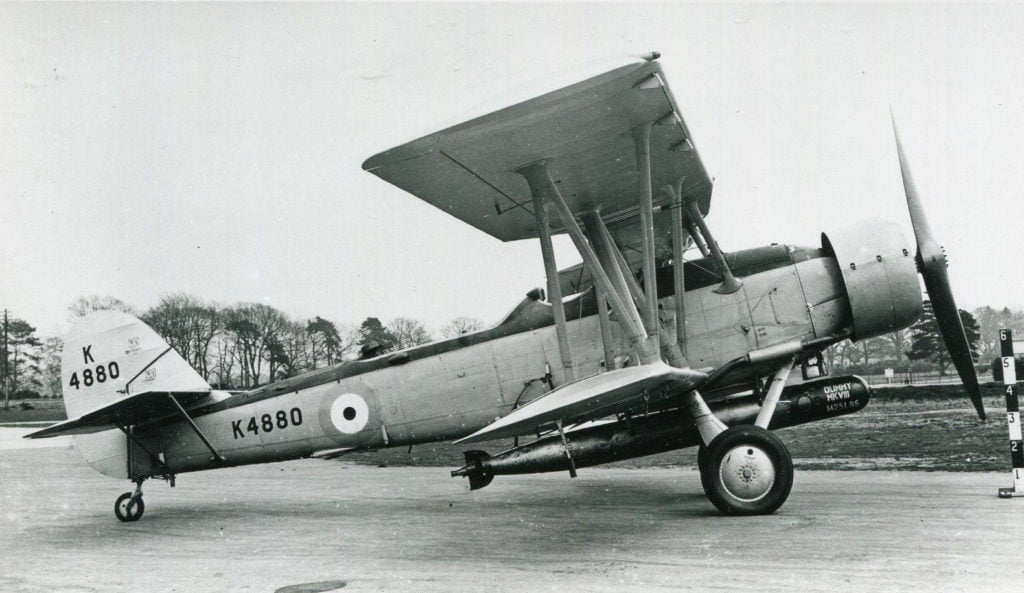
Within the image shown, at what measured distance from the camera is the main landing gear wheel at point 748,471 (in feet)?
18.4

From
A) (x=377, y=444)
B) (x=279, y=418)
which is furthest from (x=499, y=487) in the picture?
(x=279, y=418)

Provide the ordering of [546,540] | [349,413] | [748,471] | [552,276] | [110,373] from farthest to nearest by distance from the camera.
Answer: [110,373], [349,413], [552,276], [748,471], [546,540]

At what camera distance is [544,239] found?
6.03m

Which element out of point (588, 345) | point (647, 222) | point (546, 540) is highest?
point (647, 222)

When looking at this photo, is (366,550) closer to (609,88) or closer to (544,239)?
(544,239)

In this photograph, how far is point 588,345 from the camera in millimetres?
6984

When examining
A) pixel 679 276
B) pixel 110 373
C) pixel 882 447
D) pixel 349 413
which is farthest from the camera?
pixel 882 447

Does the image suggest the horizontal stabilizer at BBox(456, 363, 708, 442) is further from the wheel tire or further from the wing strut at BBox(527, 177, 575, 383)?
the wheel tire

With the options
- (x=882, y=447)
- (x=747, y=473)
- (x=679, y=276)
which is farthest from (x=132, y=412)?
(x=882, y=447)

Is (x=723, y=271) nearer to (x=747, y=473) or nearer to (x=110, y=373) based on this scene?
(x=747, y=473)

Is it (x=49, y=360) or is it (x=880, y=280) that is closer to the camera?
(x=880, y=280)

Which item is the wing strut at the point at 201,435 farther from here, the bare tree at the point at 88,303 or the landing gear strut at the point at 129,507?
the bare tree at the point at 88,303

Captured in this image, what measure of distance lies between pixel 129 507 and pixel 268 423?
1.71m

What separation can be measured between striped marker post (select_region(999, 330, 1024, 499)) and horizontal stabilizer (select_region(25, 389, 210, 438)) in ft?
26.4
